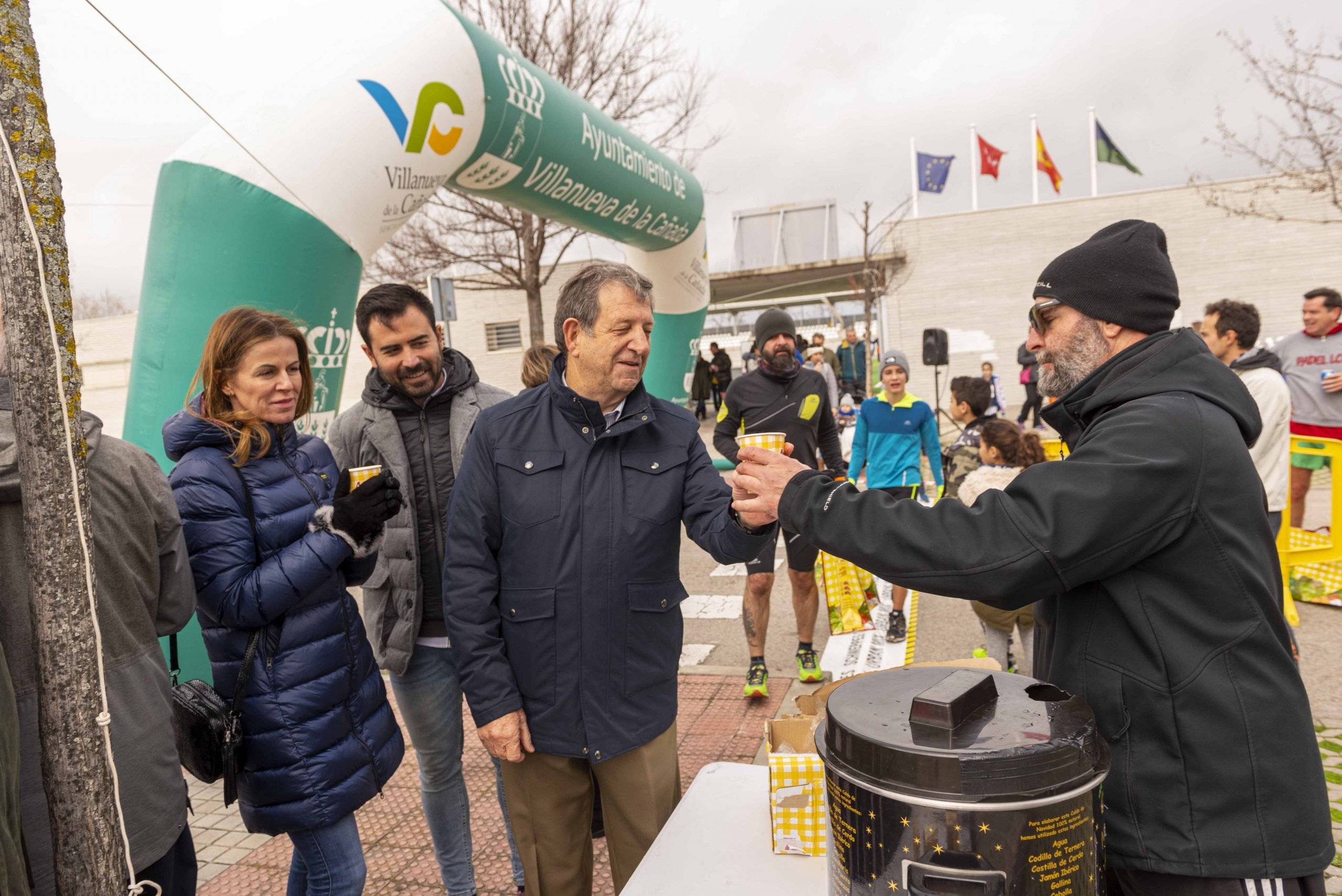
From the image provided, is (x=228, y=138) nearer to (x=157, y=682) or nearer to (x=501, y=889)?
(x=157, y=682)

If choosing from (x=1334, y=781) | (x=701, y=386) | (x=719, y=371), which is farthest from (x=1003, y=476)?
(x=719, y=371)

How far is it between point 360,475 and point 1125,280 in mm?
1979

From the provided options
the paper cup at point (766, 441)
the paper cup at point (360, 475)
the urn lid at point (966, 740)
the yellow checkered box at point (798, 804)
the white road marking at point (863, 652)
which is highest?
the paper cup at point (766, 441)

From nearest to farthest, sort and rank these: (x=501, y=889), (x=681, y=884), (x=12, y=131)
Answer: (x=12, y=131), (x=681, y=884), (x=501, y=889)

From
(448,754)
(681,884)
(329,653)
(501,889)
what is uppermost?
(329,653)

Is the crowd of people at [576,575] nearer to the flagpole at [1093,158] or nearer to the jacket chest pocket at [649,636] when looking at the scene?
the jacket chest pocket at [649,636]

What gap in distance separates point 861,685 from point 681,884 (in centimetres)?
62

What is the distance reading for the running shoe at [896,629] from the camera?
530 cm

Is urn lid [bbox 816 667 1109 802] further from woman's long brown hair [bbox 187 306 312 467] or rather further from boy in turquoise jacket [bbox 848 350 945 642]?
boy in turquoise jacket [bbox 848 350 945 642]

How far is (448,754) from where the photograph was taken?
2902 mm

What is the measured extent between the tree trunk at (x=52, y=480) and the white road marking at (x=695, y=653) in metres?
4.25

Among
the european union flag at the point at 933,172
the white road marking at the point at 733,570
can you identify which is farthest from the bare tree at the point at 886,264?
the white road marking at the point at 733,570

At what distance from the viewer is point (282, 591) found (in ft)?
7.01

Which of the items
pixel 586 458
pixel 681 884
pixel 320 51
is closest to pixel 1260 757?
pixel 681 884
